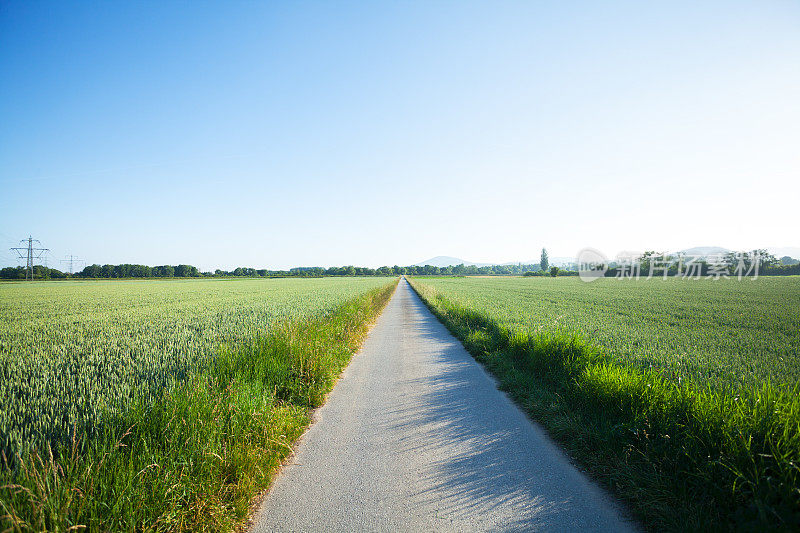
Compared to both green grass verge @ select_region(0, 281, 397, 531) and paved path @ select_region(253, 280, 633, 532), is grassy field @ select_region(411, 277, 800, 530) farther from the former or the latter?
green grass verge @ select_region(0, 281, 397, 531)

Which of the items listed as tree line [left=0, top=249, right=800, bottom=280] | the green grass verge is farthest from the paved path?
tree line [left=0, top=249, right=800, bottom=280]

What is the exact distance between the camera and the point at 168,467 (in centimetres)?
276

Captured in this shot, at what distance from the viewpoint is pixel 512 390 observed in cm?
606

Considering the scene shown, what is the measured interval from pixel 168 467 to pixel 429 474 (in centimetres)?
261

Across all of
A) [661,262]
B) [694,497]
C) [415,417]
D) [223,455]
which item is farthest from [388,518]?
[661,262]

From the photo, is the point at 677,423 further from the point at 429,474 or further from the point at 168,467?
the point at 168,467

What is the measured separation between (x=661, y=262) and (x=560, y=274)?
106 ft

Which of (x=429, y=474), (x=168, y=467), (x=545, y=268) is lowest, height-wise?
(x=429, y=474)

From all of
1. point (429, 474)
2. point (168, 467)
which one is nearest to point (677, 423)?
point (429, 474)

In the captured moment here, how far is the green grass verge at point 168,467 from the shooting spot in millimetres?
2145

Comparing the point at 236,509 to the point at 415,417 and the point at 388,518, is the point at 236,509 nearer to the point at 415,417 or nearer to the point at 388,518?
the point at 388,518

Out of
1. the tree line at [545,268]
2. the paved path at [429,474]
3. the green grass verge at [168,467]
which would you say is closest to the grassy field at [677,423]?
the paved path at [429,474]

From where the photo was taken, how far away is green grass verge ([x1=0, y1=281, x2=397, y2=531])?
84.4 inches

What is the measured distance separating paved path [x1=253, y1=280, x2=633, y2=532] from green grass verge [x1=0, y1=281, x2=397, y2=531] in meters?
0.37
